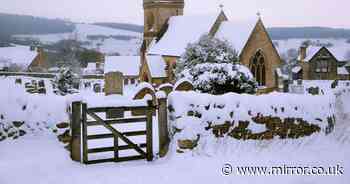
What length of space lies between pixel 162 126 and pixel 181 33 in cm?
2975

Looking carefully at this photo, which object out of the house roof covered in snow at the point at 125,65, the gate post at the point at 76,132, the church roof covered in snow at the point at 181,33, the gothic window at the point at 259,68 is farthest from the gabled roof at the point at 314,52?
the gate post at the point at 76,132

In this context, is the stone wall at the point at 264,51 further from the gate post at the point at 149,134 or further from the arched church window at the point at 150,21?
the gate post at the point at 149,134

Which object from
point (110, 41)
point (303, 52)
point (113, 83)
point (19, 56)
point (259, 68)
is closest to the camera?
point (113, 83)

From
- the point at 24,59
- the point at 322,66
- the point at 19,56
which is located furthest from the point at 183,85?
the point at 322,66

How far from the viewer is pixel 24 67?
5559 centimetres

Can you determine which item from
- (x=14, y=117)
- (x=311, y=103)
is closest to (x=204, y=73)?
(x=311, y=103)

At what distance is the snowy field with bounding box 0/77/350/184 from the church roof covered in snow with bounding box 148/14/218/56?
24754 mm

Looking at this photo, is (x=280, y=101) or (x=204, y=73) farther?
(x=204, y=73)

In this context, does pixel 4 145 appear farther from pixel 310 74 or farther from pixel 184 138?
pixel 310 74

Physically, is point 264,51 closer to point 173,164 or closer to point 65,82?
point 65,82

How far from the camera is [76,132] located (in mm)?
7879

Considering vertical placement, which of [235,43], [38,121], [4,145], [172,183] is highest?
[235,43]

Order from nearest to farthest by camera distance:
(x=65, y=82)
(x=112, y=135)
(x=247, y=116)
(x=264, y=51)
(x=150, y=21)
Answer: (x=112, y=135) → (x=247, y=116) → (x=65, y=82) → (x=264, y=51) → (x=150, y=21)

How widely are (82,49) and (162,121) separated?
8636 centimetres
